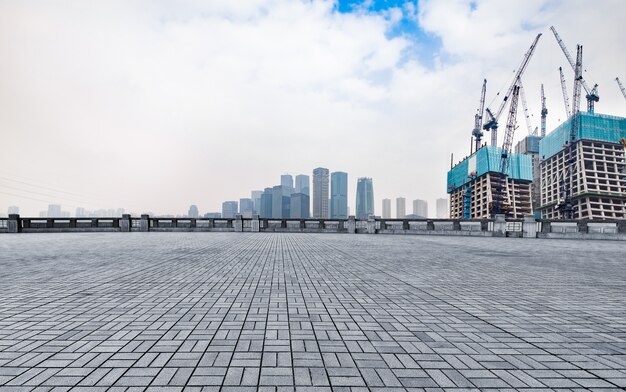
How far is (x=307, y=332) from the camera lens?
366cm

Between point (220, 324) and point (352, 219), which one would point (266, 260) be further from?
point (352, 219)

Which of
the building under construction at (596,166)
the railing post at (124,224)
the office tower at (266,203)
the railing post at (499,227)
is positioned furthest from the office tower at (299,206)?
the railing post at (499,227)

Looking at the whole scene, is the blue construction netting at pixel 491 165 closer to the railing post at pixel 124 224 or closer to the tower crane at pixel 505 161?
the tower crane at pixel 505 161

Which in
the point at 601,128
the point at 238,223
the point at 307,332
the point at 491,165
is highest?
the point at 601,128

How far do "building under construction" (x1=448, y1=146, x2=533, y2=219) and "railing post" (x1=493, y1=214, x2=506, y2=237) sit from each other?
107981 millimetres

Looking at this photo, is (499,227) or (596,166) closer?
(499,227)

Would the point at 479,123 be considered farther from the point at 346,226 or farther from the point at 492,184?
the point at 346,226

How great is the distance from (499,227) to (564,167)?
136 m

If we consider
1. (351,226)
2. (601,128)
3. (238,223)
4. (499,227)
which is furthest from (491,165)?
(238,223)

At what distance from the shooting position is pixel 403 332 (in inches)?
146

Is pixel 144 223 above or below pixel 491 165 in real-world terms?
below

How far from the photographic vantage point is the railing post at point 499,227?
78.6 feet

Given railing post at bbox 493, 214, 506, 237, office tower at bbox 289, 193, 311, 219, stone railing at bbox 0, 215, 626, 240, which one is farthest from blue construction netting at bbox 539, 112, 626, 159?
railing post at bbox 493, 214, 506, 237

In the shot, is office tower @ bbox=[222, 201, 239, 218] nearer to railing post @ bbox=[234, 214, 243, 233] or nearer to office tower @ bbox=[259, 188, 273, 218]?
office tower @ bbox=[259, 188, 273, 218]
